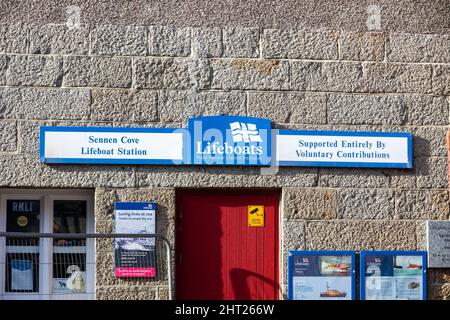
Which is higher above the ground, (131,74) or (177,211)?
(131,74)

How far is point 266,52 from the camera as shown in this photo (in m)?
9.21

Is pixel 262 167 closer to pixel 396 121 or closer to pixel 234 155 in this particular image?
pixel 234 155

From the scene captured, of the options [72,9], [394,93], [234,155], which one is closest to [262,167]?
[234,155]

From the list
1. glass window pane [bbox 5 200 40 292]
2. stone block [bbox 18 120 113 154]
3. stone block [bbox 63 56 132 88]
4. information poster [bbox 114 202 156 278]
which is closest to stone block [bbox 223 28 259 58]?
stone block [bbox 63 56 132 88]

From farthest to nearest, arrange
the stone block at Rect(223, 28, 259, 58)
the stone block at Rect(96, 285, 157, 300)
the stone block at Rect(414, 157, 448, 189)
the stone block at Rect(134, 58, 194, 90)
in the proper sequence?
the stone block at Rect(414, 157, 448, 189), the stone block at Rect(223, 28, 259, 58), the stone block at Rect(134, 58, 194, 90), the stone block at Rect(96, 285, 157, 300)

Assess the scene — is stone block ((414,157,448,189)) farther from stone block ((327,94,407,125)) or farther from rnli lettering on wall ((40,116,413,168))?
stone block ((327,94,407,125))

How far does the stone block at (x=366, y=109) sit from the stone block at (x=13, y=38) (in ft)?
9.92

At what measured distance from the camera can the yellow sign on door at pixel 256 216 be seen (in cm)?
920

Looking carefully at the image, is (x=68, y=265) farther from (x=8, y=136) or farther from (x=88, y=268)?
(x=8, y=136)

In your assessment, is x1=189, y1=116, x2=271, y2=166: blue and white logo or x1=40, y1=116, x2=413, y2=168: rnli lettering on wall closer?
x1=40, y1=116, x2=413, y2=168: rnli lettering on wall

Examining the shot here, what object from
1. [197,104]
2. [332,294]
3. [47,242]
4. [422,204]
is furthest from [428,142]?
[47,242]

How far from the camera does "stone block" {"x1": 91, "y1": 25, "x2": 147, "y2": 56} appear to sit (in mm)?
9078

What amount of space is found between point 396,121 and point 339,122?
1.90ft

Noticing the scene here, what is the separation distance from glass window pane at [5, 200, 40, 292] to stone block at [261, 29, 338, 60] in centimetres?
275
